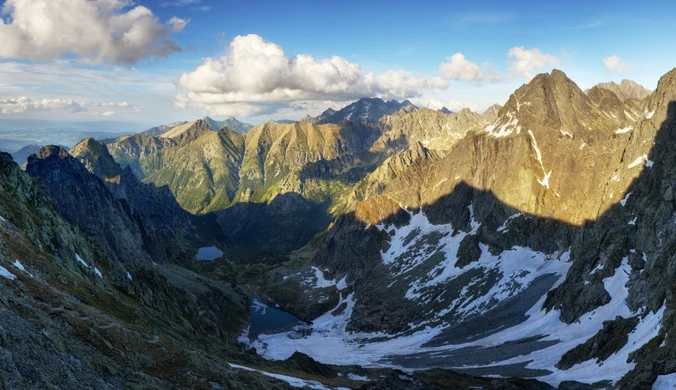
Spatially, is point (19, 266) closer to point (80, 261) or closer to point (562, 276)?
point (80, 261)

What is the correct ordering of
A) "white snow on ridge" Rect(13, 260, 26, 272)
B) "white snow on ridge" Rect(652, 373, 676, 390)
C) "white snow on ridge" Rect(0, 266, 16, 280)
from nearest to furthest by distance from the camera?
"white snow on ridge" Rect(0, 266, 16, 280), "white snow on ridge" Rect(13, 260, 26, 272), "white snow on ridge" Rect(652, 373, 676, 390)

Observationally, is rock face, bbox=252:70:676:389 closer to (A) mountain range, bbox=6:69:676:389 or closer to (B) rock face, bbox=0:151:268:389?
(A) mountain range, bbox=6:69:676:389

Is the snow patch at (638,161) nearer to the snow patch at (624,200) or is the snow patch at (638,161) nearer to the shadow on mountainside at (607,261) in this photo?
the shadow on mountainside at (607,261)

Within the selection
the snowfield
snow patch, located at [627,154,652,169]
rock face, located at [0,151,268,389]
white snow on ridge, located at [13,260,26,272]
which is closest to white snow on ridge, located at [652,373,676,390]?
the snowfield

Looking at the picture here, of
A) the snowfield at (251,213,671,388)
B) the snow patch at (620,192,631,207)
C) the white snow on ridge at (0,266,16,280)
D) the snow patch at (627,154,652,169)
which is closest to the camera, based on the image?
the white snow on ridge at (0,266,16,280)

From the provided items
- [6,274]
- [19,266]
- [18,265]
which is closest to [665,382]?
[6,274]

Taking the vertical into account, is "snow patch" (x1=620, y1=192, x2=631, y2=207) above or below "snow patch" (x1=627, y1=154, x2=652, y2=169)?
below

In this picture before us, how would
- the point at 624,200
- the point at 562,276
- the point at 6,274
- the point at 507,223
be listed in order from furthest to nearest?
the point at 507,223 → the point at 562,276 → the point at 624,200 → the point at 6,274

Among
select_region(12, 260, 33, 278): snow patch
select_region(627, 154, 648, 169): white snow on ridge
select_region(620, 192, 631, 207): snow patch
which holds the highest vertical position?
select_region(627, 154, 648, 169): white snow on ridge

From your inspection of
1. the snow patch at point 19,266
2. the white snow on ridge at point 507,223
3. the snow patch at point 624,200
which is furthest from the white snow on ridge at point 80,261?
the white snow on ridge at point 507,223

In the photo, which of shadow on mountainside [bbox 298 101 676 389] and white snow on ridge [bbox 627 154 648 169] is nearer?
shadow on mountainside [bbox 298 101 676 389]

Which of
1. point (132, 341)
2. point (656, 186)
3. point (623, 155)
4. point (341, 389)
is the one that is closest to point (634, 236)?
point (656, 186)

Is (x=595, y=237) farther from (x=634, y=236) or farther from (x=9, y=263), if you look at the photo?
(x=9, y=263)

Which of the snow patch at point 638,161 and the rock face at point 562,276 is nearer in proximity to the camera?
the rock face at point 562,276
